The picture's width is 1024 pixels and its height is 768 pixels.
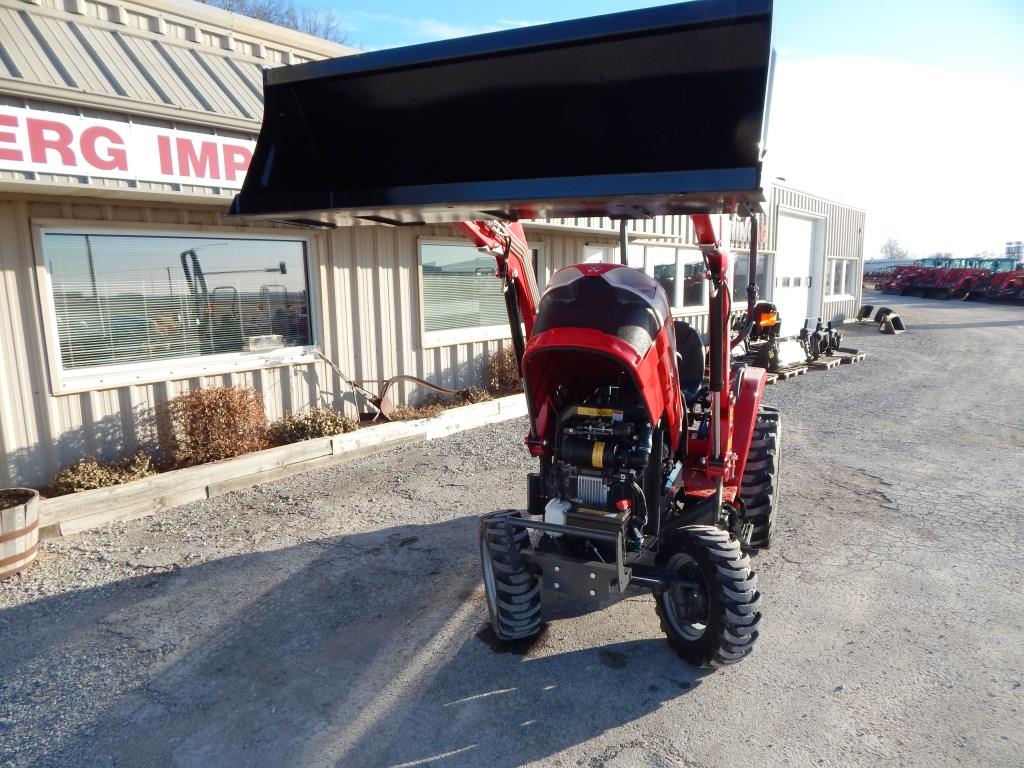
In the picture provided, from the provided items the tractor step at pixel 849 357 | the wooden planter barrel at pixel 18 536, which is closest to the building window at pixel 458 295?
the wooden planter barrel at pixel 18 536

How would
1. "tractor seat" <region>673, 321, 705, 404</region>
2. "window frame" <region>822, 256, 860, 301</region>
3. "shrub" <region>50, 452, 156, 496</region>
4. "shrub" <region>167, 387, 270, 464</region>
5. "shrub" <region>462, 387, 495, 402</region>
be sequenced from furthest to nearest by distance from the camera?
"window frame" <region>822, 256, 860, 301</region> → "shrub" <region>462, 387, 495, 402</region> → "shrub" <region>167, 387, 270, 464</region> → "shrub" <region>50, 452, 156, 496</region> → "tractor seat" <region>673, 321, 705, 404</region>

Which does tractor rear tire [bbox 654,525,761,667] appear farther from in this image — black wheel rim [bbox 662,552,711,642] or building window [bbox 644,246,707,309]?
building window [bbox 644,246,707,309]

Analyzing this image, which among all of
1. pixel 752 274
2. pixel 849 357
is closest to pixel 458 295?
pixel 752 274

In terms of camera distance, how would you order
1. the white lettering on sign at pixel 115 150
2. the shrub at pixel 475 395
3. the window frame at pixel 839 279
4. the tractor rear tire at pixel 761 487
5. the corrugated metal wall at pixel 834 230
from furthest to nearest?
the window frame at pixel 839 279, the corrugated metal wall at pixel 834 230, the shrub at pixel 475 395, the white lettering on sign at pixel 115 150, the tractor rear tire at pixel 761 487

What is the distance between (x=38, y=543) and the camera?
434 centimetres

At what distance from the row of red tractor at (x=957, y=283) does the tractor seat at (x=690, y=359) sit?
3013 cm

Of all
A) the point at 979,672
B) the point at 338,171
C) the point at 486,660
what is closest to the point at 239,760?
the point at 486,660

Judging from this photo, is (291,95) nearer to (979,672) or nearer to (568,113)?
(568,113)

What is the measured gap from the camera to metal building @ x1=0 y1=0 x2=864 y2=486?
470 cm

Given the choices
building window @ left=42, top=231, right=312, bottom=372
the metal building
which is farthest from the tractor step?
building window @ left=42, top=231, right=312, bottom=372

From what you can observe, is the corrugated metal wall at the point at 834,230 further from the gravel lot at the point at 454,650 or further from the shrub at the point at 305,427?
the shrub at the point at 305,427

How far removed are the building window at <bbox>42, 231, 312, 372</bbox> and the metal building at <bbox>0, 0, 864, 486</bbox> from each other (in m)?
0.01

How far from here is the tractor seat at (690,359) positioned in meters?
3.93

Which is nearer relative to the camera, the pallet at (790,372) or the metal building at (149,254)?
the metal building at (149,254)
